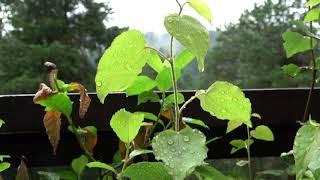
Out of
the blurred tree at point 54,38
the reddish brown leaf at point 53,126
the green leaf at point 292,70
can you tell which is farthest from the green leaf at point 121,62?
the blurred tree at point 54,38

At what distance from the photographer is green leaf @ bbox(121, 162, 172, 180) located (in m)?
0.26

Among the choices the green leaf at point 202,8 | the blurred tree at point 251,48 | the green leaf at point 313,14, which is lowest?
the blurred tree at point 251,48

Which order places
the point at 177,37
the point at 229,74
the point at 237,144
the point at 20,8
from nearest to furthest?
the point at 177,37 < the point at 237,144 < the point at 229,74 < the point at 20,8

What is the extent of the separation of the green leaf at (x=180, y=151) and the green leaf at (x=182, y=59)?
0.12m

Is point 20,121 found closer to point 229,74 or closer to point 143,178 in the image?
point 143,178

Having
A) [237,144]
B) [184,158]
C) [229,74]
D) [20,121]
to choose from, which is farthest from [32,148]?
[229,74]

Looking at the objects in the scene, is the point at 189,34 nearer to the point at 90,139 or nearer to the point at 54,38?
the point at 90,139

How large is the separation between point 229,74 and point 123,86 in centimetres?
686

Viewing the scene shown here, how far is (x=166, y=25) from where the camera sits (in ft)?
0.72

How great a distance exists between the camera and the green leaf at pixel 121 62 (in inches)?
9.3

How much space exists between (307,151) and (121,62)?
0.12m

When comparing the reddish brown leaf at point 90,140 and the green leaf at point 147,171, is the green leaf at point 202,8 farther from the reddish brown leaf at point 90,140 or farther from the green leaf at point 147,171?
the reddish brown leaf at point 90,140

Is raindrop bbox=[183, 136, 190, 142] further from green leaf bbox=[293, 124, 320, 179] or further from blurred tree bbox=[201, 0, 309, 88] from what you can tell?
blurred tree bbox=[201, 0, 309, 88]

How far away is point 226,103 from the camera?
0.81ft
